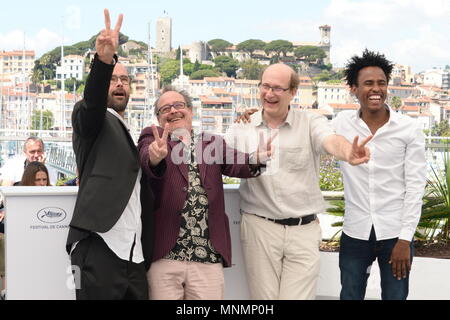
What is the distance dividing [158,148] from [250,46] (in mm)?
81271

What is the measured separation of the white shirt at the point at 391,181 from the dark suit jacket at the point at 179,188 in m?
0.52

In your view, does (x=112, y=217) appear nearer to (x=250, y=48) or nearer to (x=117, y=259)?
(x=117, y=259)

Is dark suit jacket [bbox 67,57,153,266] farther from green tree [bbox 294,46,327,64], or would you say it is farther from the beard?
green tree [bbox 294,46,327,64]

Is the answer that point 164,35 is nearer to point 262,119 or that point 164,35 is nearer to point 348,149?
point 262,119

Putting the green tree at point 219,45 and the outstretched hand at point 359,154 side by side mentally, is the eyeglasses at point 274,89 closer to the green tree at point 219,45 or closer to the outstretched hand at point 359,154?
the outstretched hand at point 359,154

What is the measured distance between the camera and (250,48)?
82.1 m

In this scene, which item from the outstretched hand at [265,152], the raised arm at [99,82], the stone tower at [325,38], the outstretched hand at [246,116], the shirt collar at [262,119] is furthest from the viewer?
the stone tower at [325,38]

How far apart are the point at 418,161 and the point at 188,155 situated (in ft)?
3.00

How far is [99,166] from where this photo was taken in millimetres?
2104

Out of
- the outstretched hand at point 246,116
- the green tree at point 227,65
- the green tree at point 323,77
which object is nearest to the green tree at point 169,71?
the green tree at point 227,65

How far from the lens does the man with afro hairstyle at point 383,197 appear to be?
8.29ft

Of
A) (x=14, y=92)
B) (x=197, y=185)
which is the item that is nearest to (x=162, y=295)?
(x=197, y=185)

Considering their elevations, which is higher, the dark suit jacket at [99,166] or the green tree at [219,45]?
the green tree at [219,45]

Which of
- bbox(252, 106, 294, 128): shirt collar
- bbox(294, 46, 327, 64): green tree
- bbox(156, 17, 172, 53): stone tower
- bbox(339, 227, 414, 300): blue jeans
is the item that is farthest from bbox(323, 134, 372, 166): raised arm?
bbox(156, 17, 172, 53): stone tower
